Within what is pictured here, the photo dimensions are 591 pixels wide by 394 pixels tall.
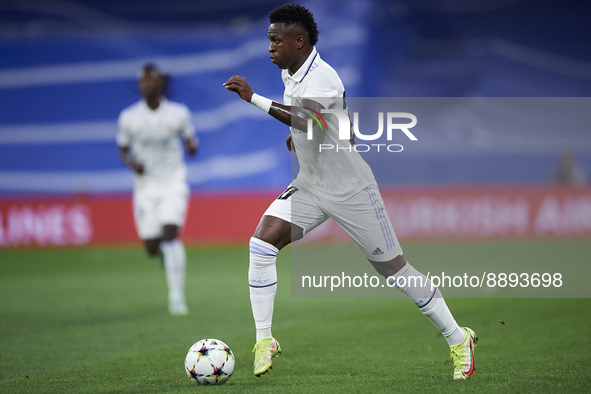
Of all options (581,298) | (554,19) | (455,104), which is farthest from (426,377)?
(554,19)

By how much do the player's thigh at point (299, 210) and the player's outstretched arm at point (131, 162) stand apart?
4.26 meters

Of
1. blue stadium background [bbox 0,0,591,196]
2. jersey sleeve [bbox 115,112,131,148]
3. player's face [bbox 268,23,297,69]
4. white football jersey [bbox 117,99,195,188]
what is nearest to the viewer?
player's face [bbox 268,23,297,69]

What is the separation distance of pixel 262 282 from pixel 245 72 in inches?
663

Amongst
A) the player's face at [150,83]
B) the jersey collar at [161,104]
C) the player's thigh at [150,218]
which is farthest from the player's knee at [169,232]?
the player's face at [150,83]

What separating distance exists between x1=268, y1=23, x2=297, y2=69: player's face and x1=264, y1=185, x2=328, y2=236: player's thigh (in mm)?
838

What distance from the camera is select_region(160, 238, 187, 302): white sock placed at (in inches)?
322

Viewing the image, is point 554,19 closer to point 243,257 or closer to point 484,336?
point 243,257

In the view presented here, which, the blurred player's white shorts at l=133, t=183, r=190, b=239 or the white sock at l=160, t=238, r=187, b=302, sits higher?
the blurred player's white shorts at l=133, t=183, r=190, b=239

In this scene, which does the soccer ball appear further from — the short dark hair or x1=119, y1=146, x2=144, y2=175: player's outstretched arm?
x1=119, y1=146, x2=144, y2=175: player's outstretched arm

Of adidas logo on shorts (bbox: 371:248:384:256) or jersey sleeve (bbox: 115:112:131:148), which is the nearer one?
adidas logo on shorts (bbox: 371:248:384:256)

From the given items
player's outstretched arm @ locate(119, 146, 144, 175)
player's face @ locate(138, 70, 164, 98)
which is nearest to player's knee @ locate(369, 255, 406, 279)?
player's outstretched arm @ locate(119, 146, 144, 175)

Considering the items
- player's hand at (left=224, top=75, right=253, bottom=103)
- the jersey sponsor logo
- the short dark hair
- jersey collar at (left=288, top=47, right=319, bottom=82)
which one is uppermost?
the short dark hair

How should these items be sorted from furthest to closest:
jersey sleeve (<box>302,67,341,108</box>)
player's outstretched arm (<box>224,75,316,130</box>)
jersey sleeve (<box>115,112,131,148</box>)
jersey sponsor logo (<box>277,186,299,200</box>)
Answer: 1. jersey sleeve (<box>115,112,131,148</box>)
2. jersey sponsor logo (<box>277,186,299,200</box>)
3. jersey sleeve (<box>302,67,341,108</box>)
4. player's outstretched arm (<box>224,75,316,130</box>)

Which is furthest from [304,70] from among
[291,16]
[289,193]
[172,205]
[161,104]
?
[161,104]
